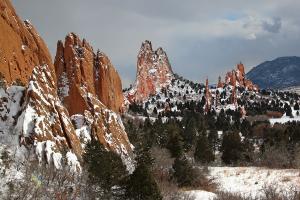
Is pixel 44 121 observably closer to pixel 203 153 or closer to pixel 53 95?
pixel 53 95

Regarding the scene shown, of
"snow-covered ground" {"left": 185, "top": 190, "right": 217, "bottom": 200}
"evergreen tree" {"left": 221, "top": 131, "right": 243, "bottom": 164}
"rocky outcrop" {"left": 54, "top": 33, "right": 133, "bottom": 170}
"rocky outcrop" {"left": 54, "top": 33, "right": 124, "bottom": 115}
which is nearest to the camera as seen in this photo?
"snow-covered ground" {"left": 185, "top": 190, "right": 217, "bottom": 200}

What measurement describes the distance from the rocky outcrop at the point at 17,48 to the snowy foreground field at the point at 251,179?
90.5 ft

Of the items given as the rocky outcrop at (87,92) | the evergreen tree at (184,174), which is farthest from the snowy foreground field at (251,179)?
the rocky outcrop at (87,92)

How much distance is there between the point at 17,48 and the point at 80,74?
67.5 ft

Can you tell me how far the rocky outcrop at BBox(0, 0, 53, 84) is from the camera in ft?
186

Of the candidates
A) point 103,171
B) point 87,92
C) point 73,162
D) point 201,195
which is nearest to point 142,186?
point 103,171

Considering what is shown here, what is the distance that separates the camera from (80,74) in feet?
262

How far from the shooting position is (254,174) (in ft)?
266

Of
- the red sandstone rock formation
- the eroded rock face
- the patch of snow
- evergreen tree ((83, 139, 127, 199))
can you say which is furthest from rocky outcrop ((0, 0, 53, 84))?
evergreen tree ((83, 139, 127, 199))

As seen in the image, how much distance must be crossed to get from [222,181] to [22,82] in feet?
123

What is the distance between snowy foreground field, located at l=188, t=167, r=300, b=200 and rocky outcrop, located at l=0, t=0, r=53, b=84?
27595 millimetres

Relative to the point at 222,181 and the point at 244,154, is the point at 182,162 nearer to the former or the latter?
the point at 222,181

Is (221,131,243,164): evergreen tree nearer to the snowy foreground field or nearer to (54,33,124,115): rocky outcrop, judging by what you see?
the snowy foreground field

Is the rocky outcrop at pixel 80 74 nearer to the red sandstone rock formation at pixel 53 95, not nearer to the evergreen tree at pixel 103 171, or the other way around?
the red sandstone rock formation at pixel 53 95
